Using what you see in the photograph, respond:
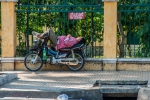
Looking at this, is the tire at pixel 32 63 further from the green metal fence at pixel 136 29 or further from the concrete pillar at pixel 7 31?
the green metal fence at pixel 136 29

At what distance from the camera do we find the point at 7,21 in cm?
1418

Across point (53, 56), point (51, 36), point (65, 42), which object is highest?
point (51, 36)

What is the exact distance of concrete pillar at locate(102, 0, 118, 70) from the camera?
45.1 ft

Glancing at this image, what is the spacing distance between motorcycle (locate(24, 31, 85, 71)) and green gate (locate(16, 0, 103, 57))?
0.69 metres

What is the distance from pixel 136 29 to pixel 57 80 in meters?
4.54

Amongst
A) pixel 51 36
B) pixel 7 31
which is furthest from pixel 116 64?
pixel 7 31

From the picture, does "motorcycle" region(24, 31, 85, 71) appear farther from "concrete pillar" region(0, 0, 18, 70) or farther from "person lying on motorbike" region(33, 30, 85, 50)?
"concrete pillar" region(0, 0, 18, 70)

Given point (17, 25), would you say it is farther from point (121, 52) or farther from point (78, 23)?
point (121, 52)

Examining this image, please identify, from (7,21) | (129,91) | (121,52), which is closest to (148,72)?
(121,52)

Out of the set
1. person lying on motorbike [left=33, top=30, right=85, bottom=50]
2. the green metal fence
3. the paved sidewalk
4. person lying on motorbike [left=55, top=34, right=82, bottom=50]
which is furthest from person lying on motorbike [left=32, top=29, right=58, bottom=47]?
the green metal fence

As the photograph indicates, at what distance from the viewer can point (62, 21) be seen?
15078 mm

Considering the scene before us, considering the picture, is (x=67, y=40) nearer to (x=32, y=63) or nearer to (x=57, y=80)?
(x=32, y=63)

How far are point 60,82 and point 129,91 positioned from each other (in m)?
2.13

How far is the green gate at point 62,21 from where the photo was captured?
14.3 m
